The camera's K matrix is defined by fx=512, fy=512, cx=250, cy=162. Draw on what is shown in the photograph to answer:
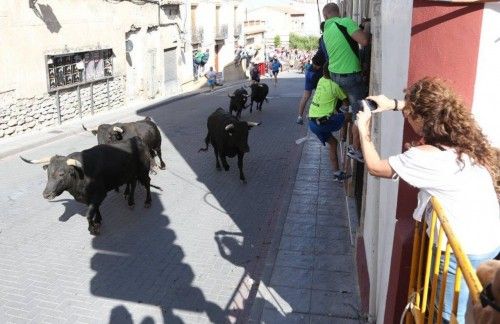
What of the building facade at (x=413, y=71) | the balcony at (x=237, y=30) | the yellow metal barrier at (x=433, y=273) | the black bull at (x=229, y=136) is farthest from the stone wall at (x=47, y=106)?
the balcony at (x=237, y=30)

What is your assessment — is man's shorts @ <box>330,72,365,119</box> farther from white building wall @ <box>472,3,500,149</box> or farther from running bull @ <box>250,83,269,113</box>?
running bull @ <box>250,83,269,113</box>

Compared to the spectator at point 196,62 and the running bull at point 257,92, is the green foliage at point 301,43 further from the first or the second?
the running bull at point 257,92

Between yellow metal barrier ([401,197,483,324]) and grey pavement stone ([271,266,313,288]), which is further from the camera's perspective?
grey pavement stone ([271,266,313,288])

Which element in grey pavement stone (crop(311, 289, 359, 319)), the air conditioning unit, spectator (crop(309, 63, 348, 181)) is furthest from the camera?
the air conditioning unit

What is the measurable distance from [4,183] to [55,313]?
495 centimetres

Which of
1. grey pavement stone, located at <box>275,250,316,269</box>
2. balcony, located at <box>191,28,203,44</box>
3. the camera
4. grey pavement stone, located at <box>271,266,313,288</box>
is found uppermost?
balcony, located at <box>191,28,203,44</box>

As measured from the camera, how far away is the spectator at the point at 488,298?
1.59 meters

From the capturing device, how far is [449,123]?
265 centimetres

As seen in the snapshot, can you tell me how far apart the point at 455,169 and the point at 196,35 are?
28864 millimetres

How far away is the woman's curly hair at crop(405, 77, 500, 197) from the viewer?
2.64 metres

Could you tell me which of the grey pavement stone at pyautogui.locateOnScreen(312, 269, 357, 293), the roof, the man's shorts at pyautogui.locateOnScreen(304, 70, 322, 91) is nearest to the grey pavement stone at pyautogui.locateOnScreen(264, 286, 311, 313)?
the grey pavement stone at pyautogui.locateOnScreen(312, 269, 357, 293)

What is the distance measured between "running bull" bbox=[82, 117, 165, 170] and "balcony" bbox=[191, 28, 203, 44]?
2077cm

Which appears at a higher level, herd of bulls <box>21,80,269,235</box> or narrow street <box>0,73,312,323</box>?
herd of bulls <box>21,80,269,235</box>

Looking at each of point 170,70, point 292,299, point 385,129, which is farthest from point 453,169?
point 170,70
